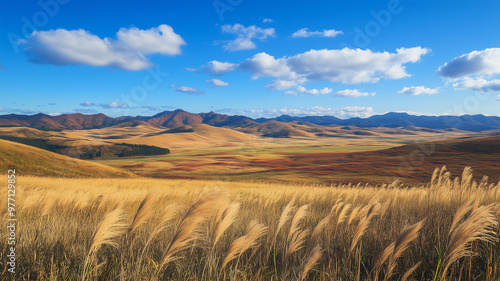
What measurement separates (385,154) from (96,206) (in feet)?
249

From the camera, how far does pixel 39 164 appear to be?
2989 centimetres

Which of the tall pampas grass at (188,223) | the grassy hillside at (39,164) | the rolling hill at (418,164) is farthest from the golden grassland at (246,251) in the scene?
the rolling hill at (418,164)

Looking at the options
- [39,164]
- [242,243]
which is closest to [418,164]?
[242,243]

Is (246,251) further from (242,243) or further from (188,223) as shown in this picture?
(188,223)

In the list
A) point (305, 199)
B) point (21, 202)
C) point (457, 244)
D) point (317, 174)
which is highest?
point (457, 244)

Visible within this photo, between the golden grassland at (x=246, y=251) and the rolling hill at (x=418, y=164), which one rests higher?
the golden grassland at (x=246, y=251)

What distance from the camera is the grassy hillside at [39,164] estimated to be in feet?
90.7

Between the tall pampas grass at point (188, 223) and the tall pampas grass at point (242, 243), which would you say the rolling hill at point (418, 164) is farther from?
the tall pampas grass at point (188, 223)

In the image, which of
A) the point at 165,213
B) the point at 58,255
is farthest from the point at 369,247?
the point at 58,255

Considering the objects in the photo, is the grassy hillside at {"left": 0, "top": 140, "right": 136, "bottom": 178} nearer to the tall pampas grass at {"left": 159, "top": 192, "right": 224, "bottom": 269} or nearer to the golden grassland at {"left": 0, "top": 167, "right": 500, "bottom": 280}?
the golden grassland at {"left": 0, "top": 167, "right": 500, "bottom": 280}

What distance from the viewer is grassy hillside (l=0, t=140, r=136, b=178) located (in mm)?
27641

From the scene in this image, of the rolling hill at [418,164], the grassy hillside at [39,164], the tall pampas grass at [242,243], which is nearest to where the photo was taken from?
the tall pampas grass at [242,243]

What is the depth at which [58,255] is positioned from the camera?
3107 millimetres

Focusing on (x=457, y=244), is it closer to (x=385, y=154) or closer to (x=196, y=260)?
(x=196, y=260)
